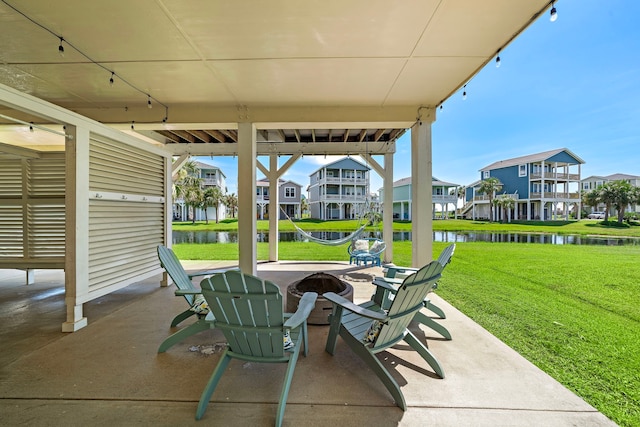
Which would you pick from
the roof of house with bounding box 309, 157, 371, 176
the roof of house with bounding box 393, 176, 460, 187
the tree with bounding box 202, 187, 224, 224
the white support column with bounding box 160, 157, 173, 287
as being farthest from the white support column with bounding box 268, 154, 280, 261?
the roof of house with bounding box 393, 176, 460, 187

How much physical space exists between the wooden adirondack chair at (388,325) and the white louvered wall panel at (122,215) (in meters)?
2.82

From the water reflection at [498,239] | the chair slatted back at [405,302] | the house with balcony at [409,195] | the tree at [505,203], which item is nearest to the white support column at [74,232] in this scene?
the chair slatted back at [405,302]

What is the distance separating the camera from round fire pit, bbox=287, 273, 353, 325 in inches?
107

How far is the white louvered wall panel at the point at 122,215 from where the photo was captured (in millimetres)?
2932

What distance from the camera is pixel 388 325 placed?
1.73 m

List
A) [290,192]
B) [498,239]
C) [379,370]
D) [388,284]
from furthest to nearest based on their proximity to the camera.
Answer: [290,192] < [498,239] < [388,284] < [379,370]

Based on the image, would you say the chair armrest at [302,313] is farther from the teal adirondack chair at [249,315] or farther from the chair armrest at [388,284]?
the chair armrest at [388,284]

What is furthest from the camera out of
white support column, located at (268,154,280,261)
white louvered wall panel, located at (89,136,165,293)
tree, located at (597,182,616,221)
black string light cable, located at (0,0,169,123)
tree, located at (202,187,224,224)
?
tree, located at (202,187,224,224)

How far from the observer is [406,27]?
90.5 inches

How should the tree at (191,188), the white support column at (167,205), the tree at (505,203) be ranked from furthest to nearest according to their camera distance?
the tree at (505,203)
the tree at (191,188)
the white support column at (167,205)

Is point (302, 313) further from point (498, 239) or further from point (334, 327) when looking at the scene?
point (498, 239)

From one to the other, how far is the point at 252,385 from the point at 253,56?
10.1 ft

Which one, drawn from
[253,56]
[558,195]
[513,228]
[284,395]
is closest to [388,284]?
[284,395]

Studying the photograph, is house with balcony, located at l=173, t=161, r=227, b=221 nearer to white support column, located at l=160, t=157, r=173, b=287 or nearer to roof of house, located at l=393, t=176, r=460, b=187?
roof of house, located at l=393, t=176, r=460, b=187
